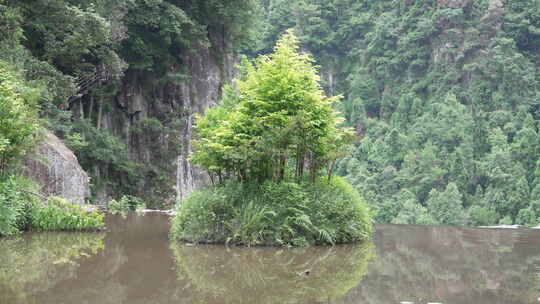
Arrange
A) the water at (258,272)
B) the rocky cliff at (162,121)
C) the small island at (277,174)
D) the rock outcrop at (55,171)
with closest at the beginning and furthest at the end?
the water at (258,272) → the small island at (277,174) → the rock outcrop at (55,171) → the rocky cliff at (162,121)

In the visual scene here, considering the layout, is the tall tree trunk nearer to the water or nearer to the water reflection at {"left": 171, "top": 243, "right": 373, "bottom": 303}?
the water

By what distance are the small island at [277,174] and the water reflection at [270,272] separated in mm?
597

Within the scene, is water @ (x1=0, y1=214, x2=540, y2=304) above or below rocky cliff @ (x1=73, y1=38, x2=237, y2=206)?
below

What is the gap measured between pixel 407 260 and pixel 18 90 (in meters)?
9.30

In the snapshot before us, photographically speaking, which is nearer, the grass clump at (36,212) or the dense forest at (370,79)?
the grass clump at (36,212)

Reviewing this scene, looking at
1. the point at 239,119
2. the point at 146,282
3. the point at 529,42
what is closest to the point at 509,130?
the point at 529,42

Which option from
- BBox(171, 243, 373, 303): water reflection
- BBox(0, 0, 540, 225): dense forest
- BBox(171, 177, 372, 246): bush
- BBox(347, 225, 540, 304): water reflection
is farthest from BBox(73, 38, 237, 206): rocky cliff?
BBox(171, 243, 373, 303): water reflection

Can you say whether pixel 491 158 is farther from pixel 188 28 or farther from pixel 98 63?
pixel 98 63

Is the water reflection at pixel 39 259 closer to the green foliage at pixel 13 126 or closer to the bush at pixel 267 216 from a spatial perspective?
the green foliage at pixel 13 126

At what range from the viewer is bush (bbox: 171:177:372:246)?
12164 millimetres

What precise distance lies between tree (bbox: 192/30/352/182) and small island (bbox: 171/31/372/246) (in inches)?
0.8

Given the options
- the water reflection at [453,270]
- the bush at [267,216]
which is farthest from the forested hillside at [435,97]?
the bush at [267,216]

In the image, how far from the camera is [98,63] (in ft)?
87.8

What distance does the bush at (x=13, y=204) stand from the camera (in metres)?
12.2
